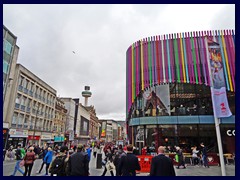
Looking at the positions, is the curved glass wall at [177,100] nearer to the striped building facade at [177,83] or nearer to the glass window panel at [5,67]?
the striped building facade at [177,83]

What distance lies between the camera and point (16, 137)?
30.5 m

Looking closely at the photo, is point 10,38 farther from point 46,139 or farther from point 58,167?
point 58,167

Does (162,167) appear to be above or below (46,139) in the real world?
above

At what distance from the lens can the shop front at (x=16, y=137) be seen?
2895 centimetres

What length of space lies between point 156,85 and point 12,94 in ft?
74.4

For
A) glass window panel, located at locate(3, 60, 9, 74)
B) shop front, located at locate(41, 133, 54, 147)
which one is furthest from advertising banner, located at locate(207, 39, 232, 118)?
shop front, located at locate(41, 133, 54, 147)

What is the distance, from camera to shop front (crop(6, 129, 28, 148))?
28953 millimetres

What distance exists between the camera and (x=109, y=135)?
13925 cm

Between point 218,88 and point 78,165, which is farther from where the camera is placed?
point 218,88

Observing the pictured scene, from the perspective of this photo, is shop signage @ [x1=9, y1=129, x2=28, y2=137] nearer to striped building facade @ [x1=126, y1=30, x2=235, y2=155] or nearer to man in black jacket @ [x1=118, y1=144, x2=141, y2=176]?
striped building facade @ [x1=126, y1=30, x2=235, y2=155]

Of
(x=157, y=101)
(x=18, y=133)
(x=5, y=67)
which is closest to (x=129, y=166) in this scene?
(x=157, y=101)

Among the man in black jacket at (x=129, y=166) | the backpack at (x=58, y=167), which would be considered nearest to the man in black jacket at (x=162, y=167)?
the man in black jacket at (x=129, y=166)

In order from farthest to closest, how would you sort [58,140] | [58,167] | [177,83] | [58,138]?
[58,138]
[58,140]
[177,83]
[58,167]

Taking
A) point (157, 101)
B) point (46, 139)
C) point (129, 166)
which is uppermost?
point (157, 101)
